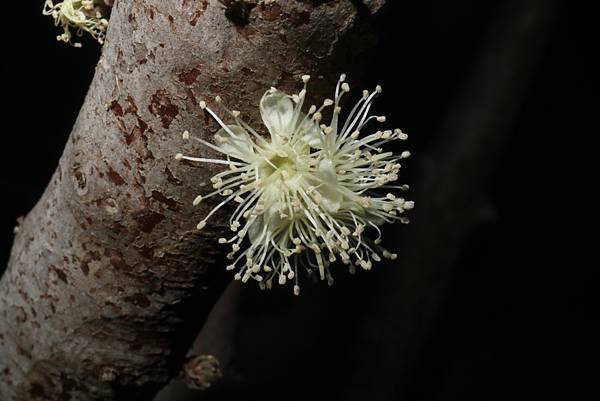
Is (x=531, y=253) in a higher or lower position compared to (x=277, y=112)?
higher

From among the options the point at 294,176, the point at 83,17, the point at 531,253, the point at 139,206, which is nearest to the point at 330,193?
the point at 294,176

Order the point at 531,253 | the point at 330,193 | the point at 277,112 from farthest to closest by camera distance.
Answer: the point at 531,253, the point at 330,193, the point at 277,112

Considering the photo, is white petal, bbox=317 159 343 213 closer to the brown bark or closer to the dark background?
the brown bark

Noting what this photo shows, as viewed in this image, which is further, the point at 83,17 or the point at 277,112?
the point at 83,17

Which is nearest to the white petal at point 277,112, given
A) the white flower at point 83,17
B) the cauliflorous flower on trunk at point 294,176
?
the cauliflorous flower on trunk at point 294,176

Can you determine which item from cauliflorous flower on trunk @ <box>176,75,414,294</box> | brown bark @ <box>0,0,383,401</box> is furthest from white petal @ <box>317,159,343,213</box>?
brown bark @ <box>0,0,383,401</box>

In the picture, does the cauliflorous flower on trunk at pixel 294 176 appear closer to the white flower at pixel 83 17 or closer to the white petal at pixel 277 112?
the white petal at pixel 277 112

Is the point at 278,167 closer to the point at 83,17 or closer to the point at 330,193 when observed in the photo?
the point at 330,193
